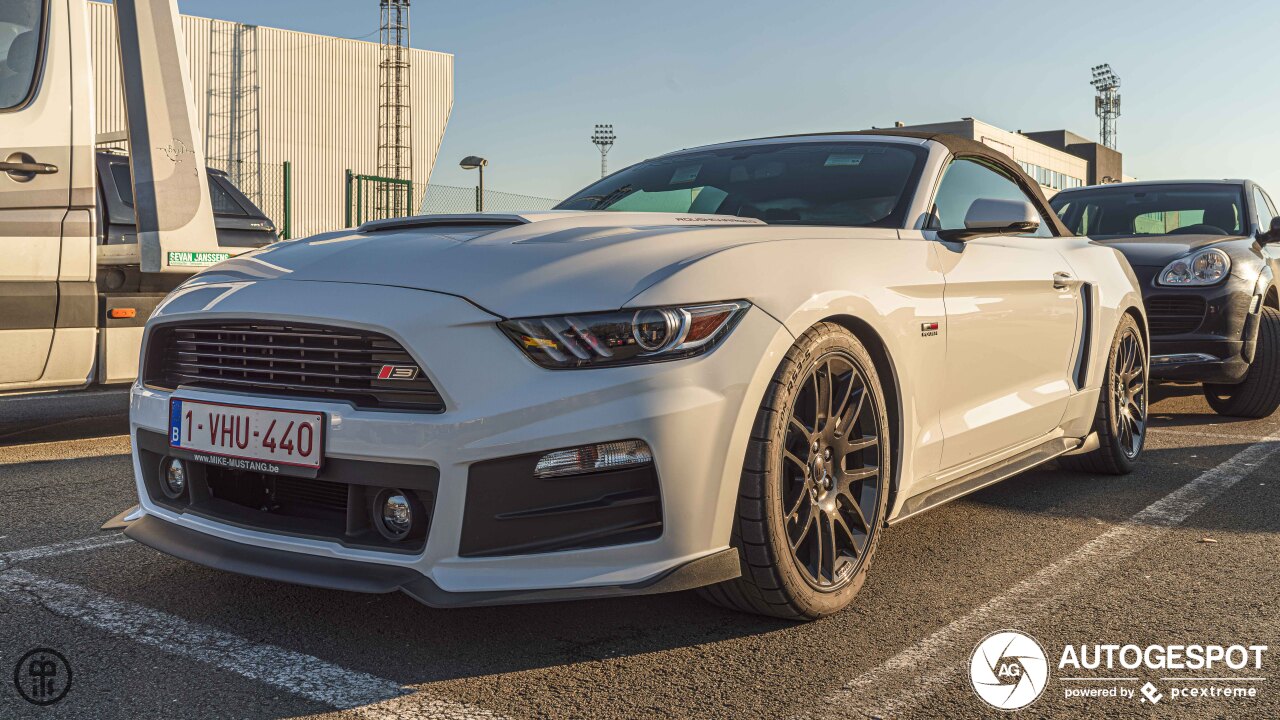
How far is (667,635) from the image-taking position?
266cm

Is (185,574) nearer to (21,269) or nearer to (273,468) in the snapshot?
(273,468)

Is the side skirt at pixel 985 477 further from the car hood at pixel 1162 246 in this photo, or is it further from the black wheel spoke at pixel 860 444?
the car hood at pixel 1162 246

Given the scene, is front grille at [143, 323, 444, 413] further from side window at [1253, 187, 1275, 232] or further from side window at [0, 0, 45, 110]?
side window at [1253, 187, 1275, 232]

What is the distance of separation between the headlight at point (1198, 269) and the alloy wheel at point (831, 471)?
4.30 metres

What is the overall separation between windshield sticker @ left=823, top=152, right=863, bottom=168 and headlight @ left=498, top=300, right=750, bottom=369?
1.60 metres

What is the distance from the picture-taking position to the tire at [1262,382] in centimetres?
652

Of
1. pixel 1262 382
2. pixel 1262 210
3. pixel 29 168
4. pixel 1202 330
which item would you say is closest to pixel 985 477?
pixel 1202 330

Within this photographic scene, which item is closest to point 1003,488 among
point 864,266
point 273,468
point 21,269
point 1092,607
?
point 1092,607

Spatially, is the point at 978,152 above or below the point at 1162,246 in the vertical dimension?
above

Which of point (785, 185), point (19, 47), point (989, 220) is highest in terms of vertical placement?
point (19, 47)

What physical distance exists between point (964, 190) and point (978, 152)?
353mm

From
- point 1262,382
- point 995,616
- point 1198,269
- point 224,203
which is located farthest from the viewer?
point 224,203

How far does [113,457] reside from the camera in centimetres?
512

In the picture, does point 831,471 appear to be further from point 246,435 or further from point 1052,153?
point 1052,153
